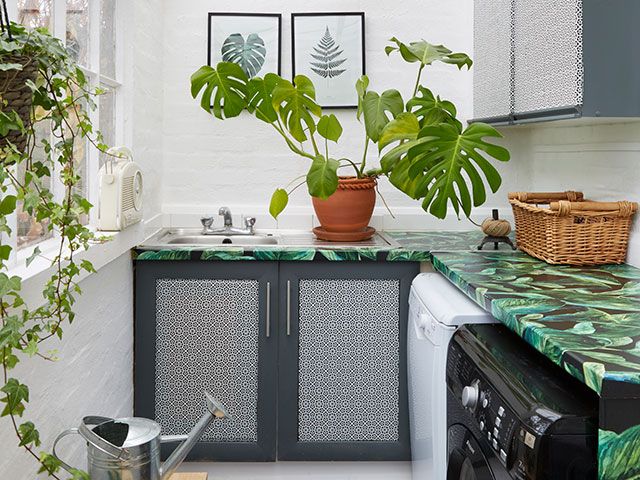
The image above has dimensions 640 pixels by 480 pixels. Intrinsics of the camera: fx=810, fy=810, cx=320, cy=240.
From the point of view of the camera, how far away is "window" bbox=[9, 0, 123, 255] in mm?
2039

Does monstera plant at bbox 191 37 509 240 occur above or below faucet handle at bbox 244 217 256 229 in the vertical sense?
above

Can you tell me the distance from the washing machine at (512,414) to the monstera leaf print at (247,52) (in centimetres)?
195

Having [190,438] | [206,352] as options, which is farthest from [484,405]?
[206,352]

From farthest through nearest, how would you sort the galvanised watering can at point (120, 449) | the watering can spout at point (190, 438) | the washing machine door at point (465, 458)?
the watering can spout at point (190, 438)
the galvanised watering can at point (120, 449)
the washing machine door at point (465, 458)

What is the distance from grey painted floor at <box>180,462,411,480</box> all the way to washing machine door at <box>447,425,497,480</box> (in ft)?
3.59

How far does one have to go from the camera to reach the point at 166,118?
12.2 feet

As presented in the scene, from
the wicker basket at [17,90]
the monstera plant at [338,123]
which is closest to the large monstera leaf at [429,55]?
the monstera plant at [338,123]

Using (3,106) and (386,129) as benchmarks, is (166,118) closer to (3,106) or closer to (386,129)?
(386,129)

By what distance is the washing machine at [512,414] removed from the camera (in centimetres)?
144

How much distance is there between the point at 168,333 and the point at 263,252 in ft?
1.59

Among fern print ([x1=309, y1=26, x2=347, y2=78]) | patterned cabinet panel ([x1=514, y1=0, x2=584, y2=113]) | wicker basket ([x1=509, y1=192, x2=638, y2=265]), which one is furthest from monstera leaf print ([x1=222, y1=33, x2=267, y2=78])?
wicker basket ([x1=509, y1=192, x2=638, y2=265])

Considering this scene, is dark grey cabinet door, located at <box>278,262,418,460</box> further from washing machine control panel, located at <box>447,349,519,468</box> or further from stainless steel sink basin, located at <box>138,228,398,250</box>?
washing machine control panel, located at <box>447,349,519,468</box>

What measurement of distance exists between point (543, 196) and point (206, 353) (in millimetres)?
1393

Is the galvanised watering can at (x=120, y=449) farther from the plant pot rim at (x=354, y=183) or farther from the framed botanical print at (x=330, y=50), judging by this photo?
the framed botanical print at (x=330, y=50)
